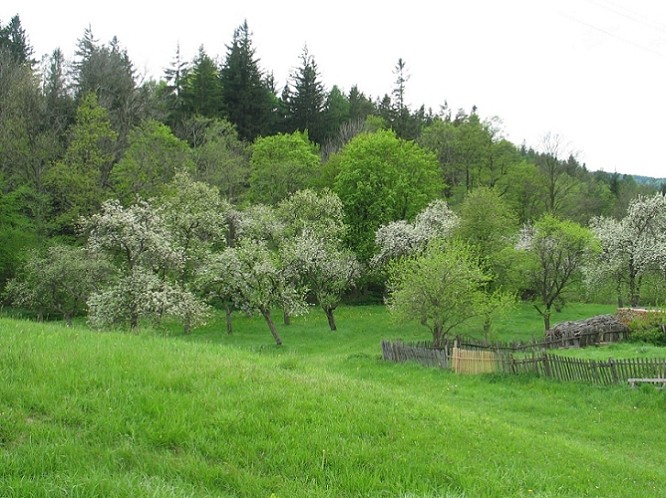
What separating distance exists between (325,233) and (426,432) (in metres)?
30.6

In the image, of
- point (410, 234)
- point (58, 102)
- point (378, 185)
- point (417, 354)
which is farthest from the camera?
point (58, 102)

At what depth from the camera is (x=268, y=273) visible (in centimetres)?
3027

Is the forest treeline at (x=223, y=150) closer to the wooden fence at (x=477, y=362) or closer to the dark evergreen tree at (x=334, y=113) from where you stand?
the dark evergreen tree at (x=334, y=113)

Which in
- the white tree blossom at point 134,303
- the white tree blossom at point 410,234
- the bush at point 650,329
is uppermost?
the white tree blossom at point 410,234

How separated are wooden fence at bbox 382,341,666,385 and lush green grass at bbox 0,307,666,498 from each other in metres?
5.59

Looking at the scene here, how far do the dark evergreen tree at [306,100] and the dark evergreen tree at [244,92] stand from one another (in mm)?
3700

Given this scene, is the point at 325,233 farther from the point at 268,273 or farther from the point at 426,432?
the point at 426,432

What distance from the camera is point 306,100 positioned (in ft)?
223

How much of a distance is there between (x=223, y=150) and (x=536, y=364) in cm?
3747

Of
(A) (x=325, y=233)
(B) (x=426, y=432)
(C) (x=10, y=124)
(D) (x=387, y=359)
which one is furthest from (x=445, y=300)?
(C) (x=10, y=124)

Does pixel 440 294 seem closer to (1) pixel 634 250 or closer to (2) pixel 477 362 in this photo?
(2) pixel 477 362

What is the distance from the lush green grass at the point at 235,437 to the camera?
6.00 meters

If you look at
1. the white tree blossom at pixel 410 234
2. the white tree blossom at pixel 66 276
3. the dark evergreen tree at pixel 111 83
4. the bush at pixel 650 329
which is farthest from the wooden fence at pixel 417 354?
the dark evergreen tree at pixel 111 83

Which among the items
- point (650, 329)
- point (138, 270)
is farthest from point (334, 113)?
point (650, 329)
